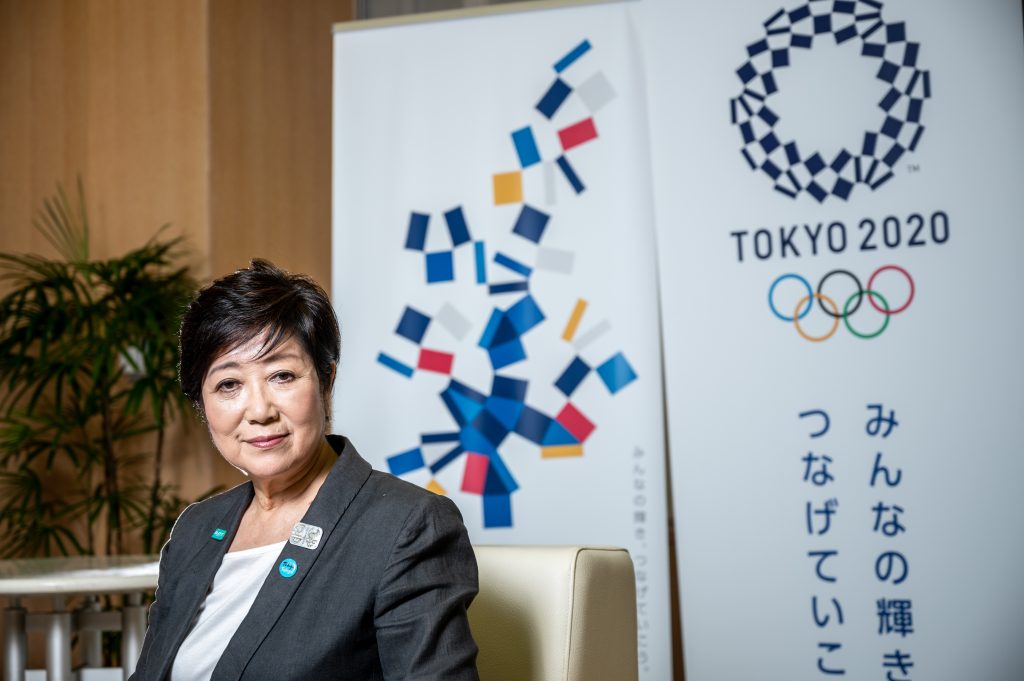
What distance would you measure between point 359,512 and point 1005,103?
2455 mm

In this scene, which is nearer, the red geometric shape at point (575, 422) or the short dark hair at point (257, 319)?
the short dark hair at point (257, 319)

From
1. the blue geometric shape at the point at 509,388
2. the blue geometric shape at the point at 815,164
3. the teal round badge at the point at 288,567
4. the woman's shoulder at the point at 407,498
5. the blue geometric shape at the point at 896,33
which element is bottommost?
the teal round badge at the point at 288,567

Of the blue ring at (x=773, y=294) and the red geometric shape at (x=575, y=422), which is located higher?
the blue ring at (x=773, y=294)

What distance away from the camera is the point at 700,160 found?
11.2ft

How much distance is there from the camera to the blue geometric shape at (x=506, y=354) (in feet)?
11.7

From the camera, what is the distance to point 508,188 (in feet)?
11.9

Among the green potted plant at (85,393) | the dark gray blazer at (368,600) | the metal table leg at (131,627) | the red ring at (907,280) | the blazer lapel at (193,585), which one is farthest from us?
the green potted plant at (85,393)

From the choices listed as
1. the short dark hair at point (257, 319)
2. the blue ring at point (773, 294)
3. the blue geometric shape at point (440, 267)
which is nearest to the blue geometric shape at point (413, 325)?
the blue geometric shape at point (440, 267)

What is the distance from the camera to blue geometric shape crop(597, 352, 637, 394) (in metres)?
3.46

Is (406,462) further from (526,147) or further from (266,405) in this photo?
(266,405)

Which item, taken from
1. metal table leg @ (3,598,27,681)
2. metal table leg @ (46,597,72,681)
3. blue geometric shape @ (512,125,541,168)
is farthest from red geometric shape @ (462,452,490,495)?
metal table leg @ (3,598,27,681)

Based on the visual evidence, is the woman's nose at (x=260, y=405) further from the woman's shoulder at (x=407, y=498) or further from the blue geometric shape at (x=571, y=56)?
the blue geometric shape at (x=571, y=56)

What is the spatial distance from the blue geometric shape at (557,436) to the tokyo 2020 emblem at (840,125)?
993mm

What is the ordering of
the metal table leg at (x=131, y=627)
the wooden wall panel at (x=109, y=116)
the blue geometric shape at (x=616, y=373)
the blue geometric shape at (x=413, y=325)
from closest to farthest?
1. the metal table leg at (x=131, y=627)
2. the blue geometric shape at (x=616, y=373)
3. the blue geometric shape at (x=413, y=325)
4. the wooden wall panel at (x=109, y=116)
